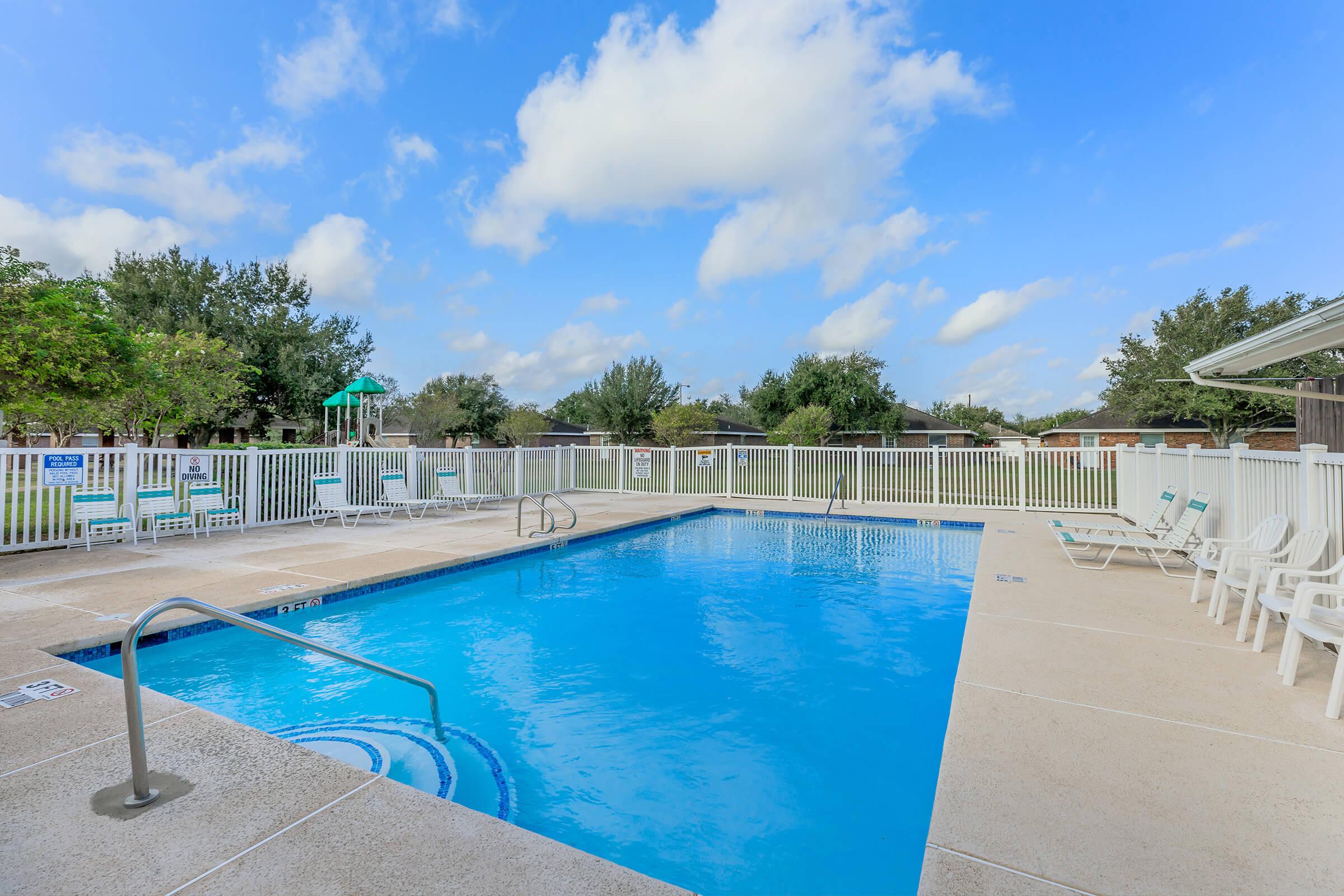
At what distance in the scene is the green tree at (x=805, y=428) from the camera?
29422 millimetres

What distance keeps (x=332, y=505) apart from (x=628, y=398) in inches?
741

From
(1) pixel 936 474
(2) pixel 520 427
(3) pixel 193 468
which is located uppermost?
(2) pixel 520 427

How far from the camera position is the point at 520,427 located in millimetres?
39938

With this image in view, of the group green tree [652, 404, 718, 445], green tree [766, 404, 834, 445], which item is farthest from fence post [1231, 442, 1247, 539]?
green tree [766, 404, 834, 445]

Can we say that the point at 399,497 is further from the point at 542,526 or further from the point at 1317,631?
the point at 1317,631

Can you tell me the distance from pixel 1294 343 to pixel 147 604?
9266 millimetres

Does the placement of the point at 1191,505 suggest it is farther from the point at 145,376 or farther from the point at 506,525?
the point at 145,376

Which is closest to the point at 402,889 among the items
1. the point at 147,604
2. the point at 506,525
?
the point at 147,604

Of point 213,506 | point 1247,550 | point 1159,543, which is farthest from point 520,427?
point 1247,550

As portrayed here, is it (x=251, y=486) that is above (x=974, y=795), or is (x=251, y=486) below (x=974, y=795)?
above

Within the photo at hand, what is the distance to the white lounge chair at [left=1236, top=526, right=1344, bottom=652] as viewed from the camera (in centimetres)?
332

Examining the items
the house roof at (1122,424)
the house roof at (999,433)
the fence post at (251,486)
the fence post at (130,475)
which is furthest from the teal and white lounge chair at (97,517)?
the house roof at (999,433)

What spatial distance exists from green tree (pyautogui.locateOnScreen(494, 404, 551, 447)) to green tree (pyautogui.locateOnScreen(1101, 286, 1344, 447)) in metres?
33.0

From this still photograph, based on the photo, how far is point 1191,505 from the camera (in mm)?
6281
